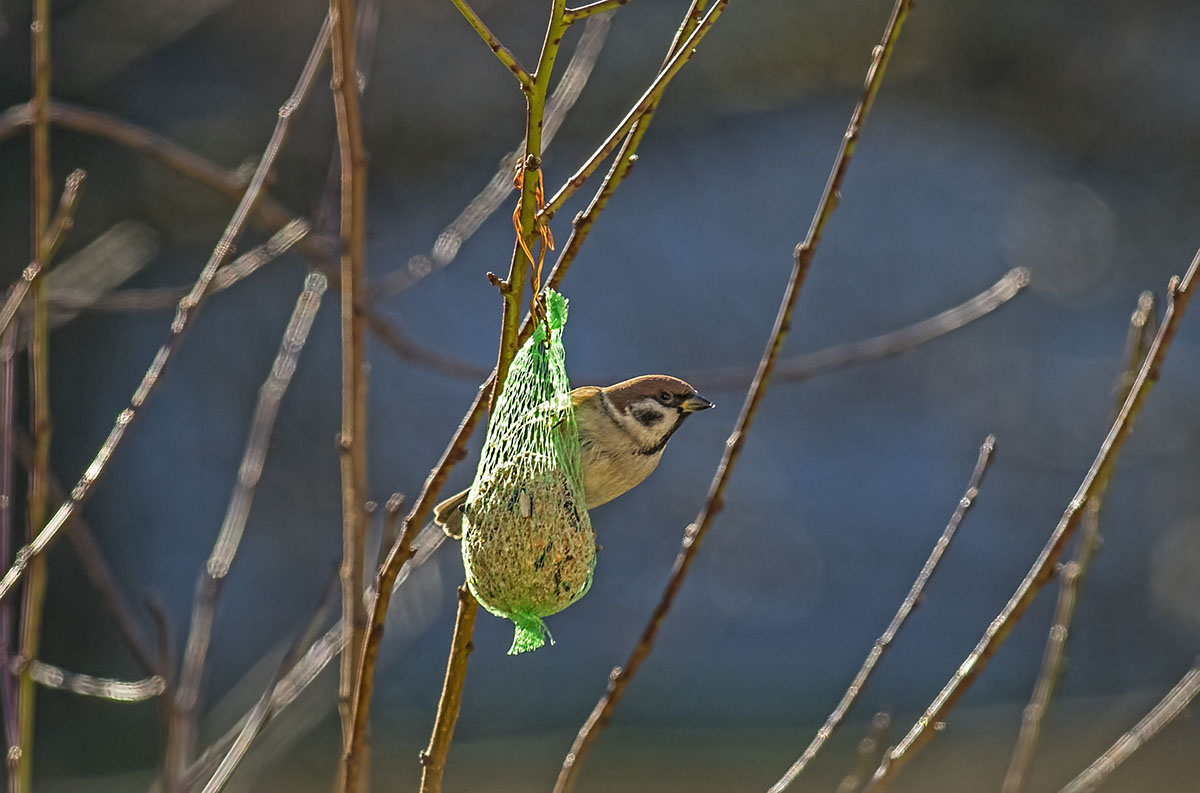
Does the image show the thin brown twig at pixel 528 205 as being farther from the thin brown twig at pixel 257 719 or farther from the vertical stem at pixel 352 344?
the thin brown twig at pixel 257 719

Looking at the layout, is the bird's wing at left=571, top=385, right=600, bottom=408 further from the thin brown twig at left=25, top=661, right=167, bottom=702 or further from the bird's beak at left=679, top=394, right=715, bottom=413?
the thin brown twig at left=25, top=661, right=167, bottom=702

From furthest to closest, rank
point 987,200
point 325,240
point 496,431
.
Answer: point 987,200
point 325,240
point 496,431

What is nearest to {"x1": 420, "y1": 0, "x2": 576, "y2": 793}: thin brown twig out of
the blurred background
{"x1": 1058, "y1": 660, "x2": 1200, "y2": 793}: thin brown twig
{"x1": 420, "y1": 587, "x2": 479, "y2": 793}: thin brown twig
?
{"x1": 420, "y1": 587, "x2": 479, "y2": 793}: thin brown twig

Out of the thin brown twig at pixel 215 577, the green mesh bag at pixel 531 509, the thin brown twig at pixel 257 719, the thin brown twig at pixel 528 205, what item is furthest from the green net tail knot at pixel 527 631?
the thin brown twig at pixel 215 577

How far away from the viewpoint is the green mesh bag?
2.25 meters

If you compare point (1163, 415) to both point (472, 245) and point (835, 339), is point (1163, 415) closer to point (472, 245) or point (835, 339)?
point (835, 339)

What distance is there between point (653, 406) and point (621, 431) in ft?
0.42

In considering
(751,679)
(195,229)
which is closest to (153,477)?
(195,229)

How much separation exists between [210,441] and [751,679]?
352cm

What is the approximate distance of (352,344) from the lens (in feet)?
6.90

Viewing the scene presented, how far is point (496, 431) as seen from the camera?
250 centimetres

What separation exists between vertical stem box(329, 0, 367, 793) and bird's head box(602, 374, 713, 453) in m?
0.91

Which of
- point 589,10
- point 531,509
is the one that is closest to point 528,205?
point 589,10

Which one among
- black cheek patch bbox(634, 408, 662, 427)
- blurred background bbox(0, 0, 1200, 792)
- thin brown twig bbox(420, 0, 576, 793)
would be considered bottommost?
thin brown twig bbox(420, 0, 576, 793)
